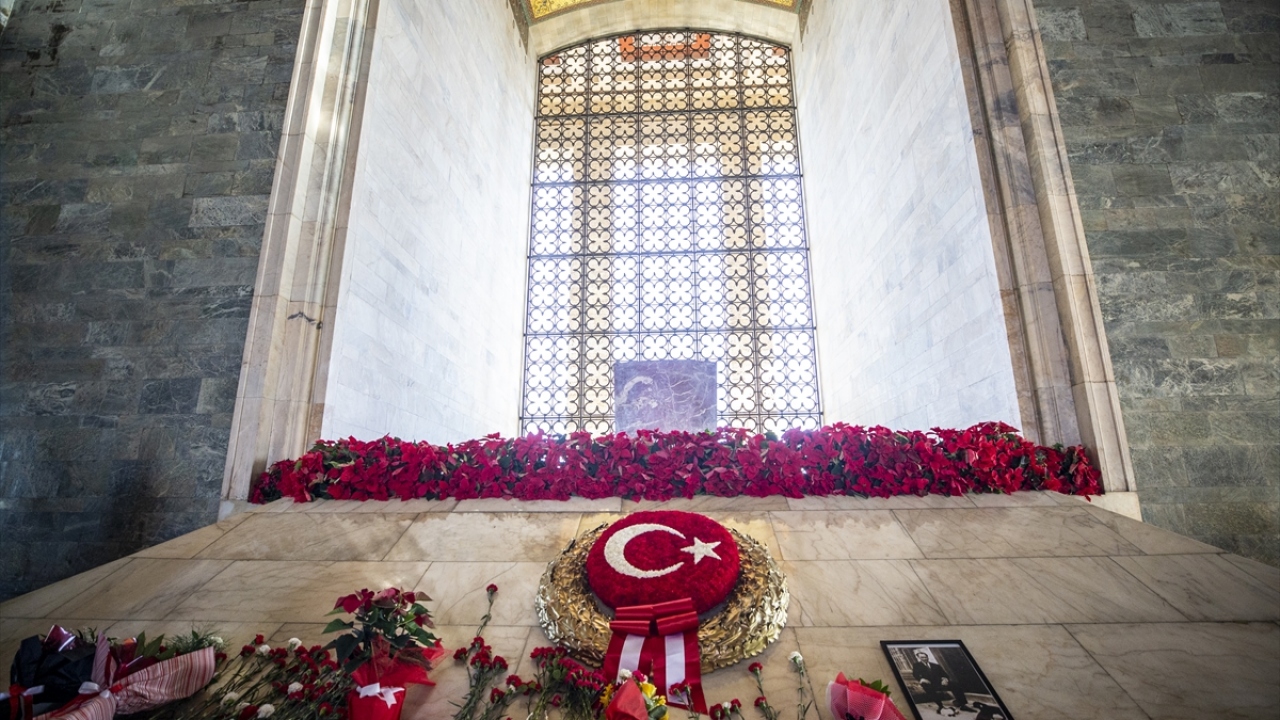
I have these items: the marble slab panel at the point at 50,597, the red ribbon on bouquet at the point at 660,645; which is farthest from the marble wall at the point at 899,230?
the marble slab panel at the point at 50,597

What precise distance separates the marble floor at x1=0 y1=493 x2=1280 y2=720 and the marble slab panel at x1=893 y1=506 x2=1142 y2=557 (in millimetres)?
12

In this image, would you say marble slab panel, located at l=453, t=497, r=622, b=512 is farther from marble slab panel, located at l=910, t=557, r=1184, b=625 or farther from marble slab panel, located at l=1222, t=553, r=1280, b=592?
marble slab panel, located at l=1222, t=553, r=1280, b=592

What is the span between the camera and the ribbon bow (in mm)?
1829

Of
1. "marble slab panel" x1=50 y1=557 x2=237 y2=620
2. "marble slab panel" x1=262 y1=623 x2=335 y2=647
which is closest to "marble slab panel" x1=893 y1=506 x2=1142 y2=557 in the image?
"marble slab panel" x1=262 y1=623 x2=335 y2=647

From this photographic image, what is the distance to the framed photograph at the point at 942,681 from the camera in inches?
76.0

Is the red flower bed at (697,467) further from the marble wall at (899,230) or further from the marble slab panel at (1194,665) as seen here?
the marble slab panel at (1194,665)

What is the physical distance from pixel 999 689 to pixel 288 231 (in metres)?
5.21

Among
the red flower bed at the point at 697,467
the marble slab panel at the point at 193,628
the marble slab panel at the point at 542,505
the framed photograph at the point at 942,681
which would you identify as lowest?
the framed photograph at the point at 942,681

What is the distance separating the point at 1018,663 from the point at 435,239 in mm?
6232

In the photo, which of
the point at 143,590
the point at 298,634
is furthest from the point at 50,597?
the point at 298,634

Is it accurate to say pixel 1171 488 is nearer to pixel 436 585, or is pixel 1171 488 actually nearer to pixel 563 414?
pixel 436 585

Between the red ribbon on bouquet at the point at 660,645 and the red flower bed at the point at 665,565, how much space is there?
0.10 m

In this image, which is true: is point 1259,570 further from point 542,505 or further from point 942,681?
point 542,505

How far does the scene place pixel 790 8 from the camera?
400 inches
